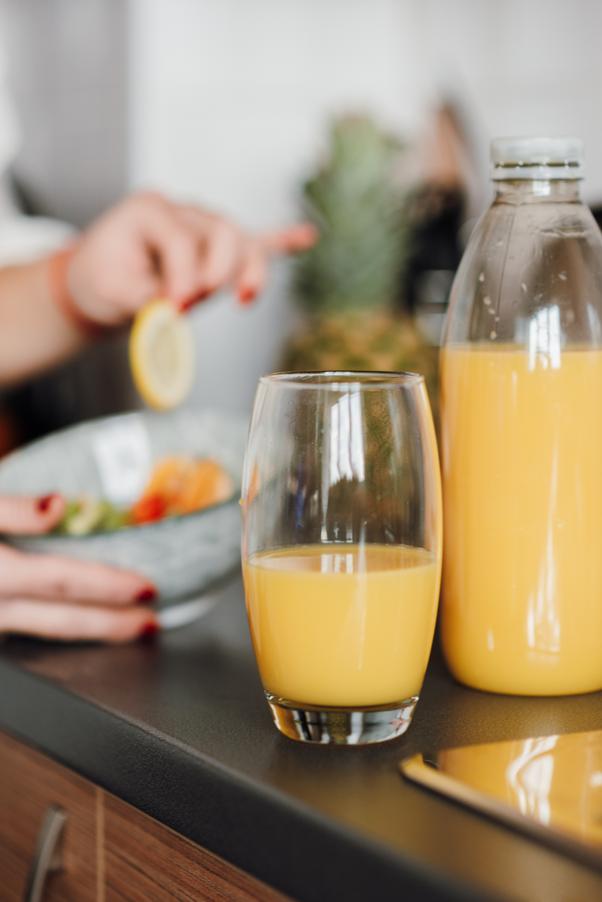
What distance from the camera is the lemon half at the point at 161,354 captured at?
99cm

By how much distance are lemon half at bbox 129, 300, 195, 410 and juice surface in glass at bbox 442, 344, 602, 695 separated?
1.31 ft

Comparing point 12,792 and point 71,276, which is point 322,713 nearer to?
point 12,792

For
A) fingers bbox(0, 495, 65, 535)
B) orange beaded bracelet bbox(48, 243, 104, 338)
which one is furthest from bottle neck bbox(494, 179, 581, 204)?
orange beaded bracelet bbox(48, 243, 104, 338)

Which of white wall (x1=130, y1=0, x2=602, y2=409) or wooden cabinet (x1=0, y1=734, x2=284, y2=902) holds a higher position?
white wall (x1=130, y1=0, x2=602, y2=409)

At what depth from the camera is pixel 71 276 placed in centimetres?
127

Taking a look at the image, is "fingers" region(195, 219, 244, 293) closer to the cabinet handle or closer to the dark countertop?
the dark countertop

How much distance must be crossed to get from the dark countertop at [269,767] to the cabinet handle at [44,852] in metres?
0.05

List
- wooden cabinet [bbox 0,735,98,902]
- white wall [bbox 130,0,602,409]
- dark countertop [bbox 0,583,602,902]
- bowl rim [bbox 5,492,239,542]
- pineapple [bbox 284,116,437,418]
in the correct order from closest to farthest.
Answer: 1. dark countertop [bbox 0,583,602,902]
2. wooden cabinet [bbox 0,735,98,902]
3. bowl rim [bbox 5,492,239,542]
4. white wall [bbox 130,0,602,409]
5. pineapple [bbox 284,116,437,418]

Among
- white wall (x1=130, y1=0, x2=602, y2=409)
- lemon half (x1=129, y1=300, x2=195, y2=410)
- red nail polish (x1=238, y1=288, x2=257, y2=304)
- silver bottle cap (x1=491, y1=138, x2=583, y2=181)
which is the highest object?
white wall (x1=130, y1=0, x2=602, y2=409)

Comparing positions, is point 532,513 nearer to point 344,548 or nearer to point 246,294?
point 344,548

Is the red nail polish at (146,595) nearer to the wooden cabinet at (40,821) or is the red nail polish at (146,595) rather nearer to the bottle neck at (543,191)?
the wooden cabinet at (40,821)

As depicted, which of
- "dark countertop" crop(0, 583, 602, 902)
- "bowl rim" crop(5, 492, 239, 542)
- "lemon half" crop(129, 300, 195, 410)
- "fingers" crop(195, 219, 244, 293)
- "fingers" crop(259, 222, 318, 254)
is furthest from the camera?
"fingers" crop(259, 222, 318, 254)

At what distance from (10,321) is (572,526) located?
0.88 meters

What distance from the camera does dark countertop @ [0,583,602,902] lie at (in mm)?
448
